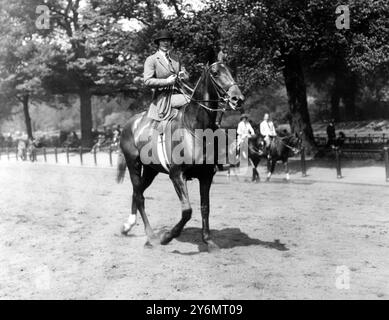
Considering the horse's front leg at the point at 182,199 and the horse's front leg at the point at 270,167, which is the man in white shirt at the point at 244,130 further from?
the horse's front leg at the point at 182,199

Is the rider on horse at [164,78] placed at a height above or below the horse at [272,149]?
above

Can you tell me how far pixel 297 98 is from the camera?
25062 millimetres

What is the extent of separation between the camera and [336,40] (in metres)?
20.7

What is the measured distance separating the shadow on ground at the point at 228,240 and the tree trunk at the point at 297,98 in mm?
15201

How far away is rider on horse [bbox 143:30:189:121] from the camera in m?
8.61

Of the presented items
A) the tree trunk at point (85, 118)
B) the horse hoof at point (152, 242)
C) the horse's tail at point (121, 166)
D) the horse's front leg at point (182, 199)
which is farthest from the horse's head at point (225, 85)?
the tree trunk at point (85, 118)

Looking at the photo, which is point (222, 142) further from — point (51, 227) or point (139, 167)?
point (51, 227)

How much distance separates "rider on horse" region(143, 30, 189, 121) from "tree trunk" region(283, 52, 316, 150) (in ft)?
52.4

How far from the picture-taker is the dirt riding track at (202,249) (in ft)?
20.8

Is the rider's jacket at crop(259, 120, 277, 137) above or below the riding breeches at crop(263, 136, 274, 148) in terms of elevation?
above

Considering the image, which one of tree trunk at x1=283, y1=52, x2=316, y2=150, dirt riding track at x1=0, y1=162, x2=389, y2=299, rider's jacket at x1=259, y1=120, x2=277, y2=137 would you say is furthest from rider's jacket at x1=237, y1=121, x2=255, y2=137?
tree trunk at x1=283, y1=52, x2=316, y2=150

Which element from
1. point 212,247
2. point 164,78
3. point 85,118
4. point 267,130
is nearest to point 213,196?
point 267,130

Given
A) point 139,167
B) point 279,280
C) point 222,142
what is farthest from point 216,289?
point 139,167

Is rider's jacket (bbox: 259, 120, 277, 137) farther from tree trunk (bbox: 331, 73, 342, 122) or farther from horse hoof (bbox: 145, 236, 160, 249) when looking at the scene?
tree trunk (bbox: 331, 73, 342, 122)
